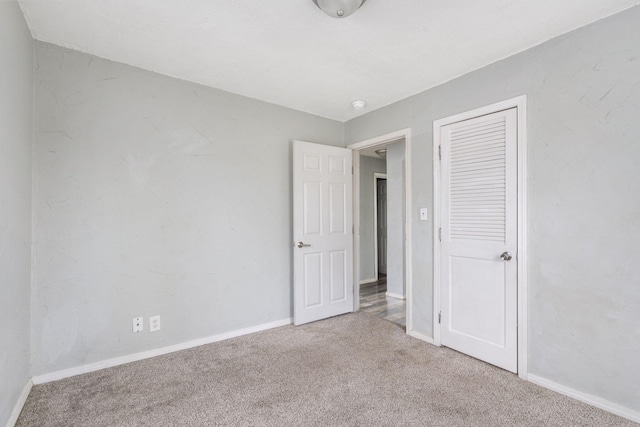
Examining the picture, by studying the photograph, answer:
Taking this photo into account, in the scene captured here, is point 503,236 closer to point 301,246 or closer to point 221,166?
point 301,246

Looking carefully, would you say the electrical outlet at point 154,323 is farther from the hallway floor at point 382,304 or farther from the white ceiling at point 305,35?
the hallway floor at point 382,304

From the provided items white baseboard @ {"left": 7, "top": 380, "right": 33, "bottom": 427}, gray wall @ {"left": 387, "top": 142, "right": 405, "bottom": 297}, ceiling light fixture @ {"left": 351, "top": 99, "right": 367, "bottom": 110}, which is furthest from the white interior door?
white baseboard @ {"left": 7, "top": 380, "right": 33, "bottom": 427}

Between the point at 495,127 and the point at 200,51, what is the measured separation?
237 cm

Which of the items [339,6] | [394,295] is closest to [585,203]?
[339,6]

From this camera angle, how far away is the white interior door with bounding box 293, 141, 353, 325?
3.36 meters

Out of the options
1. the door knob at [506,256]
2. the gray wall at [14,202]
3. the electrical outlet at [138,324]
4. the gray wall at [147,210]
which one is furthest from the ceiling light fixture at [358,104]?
the electrical outlet at [138,324]

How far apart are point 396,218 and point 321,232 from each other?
1.58m

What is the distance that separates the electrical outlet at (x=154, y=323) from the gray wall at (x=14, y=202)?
29.5 inches

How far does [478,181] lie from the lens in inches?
100

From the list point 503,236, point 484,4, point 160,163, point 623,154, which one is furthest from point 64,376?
point 623,154

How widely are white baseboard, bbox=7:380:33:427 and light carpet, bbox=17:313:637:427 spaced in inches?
1.3

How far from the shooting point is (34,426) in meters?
1.74

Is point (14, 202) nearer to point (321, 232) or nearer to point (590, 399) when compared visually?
point (321, 232)

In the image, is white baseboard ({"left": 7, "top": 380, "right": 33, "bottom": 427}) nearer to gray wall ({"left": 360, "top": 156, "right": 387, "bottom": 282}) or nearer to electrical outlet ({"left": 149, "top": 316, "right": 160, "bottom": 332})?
electrical outlet ({"left": 149, "top": 316, "right": 160, "bottom": 332})
